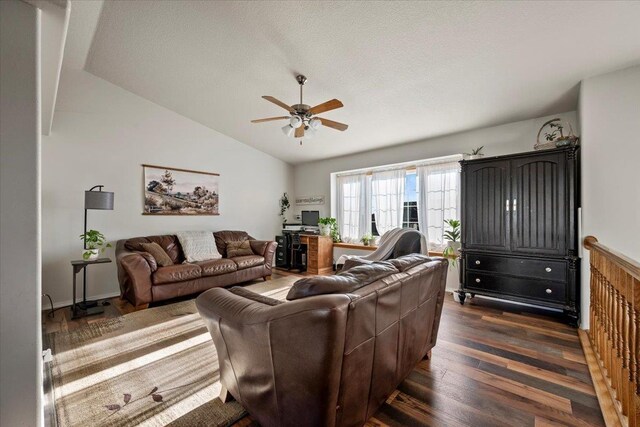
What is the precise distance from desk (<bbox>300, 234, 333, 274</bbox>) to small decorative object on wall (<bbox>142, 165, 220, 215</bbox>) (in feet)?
6.30

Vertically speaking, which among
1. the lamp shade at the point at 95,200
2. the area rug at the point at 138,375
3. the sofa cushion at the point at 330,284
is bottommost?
the area rug at the point at 138,375

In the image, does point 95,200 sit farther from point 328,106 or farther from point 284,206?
point 284,206

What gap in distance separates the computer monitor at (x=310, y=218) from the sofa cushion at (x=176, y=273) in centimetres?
284

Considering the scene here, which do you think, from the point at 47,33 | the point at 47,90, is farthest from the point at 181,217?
the point at 47,33

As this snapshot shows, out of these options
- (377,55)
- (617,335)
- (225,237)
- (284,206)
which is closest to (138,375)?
(225,237)

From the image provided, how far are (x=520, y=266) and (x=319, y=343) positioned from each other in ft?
10.6

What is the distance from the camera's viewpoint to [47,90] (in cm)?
245

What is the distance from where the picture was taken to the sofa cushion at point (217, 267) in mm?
3986

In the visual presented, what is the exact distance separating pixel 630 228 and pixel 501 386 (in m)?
2.14

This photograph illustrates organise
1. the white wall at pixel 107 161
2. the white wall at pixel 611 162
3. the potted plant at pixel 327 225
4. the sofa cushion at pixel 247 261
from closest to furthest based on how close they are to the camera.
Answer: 1. the white wall at pixel 611 162
2. the white wall at pixel 107 161
3. the sofa cushion at pixel 247 261
4. the potted plant at pixel 327 225

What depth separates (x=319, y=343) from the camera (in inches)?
43.0

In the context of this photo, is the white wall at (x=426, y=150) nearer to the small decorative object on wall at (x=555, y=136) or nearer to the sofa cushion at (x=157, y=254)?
the small decorative object on wall at (x=555, y=136)

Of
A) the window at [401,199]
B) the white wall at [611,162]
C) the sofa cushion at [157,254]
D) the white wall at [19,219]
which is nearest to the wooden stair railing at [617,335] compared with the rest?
the white wall at [611,162]

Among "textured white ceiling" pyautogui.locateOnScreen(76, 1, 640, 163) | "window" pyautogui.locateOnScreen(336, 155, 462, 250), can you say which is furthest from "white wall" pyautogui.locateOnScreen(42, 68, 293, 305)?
"window" pyautogui.locateOnScreen(336, 155, 462, 250)
